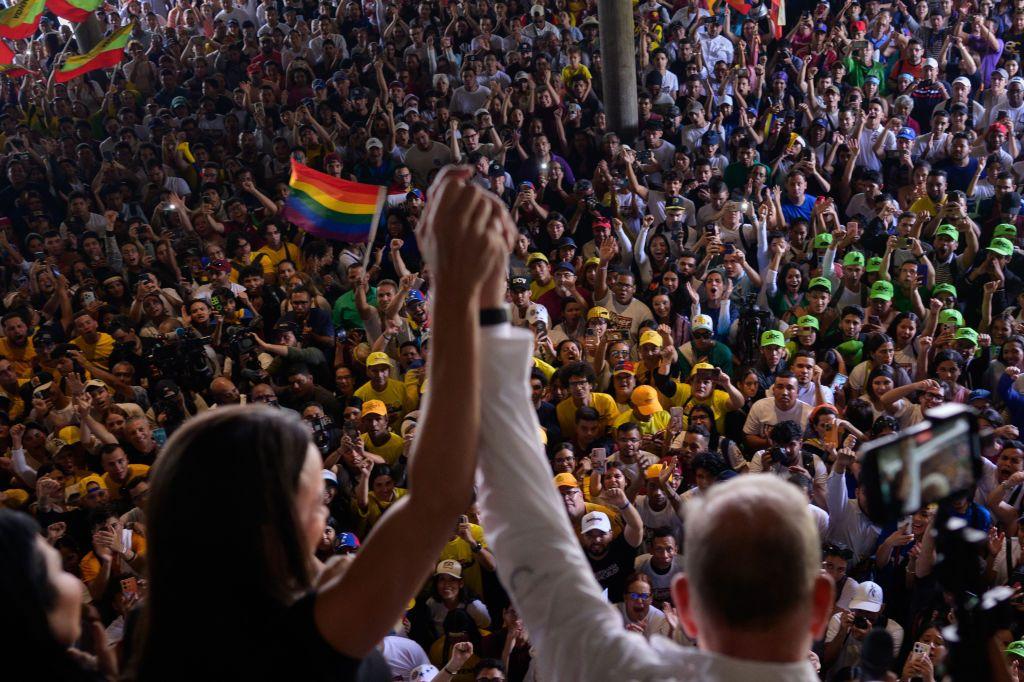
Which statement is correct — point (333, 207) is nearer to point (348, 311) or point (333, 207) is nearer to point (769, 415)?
point (348, 311)

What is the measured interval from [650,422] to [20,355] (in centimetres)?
525

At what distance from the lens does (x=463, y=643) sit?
16.2ft

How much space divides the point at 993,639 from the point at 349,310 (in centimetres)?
725

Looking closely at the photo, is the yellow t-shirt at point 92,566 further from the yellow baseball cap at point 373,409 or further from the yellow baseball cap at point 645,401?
the yellow baseball cap at point 645,401

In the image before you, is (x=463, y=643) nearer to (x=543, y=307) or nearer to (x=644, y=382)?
(x=644, y=382)

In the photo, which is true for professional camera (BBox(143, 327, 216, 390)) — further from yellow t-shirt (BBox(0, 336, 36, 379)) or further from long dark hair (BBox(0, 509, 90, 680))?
long dark hair (BBox(0, 509, 90, 680))

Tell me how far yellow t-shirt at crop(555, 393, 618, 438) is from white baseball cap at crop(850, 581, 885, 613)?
7.27 ft

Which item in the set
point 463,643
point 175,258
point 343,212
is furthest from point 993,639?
point 175,258

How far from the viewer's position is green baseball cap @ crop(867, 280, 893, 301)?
768 centimetres

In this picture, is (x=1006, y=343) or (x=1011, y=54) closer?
(x=1006, y=343)

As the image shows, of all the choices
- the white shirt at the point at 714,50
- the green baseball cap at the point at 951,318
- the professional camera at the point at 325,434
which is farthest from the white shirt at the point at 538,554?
the white shirt at the point at 714,50

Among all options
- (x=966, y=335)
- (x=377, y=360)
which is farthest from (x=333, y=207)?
(x=966, y=335)

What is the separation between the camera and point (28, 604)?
1.15m

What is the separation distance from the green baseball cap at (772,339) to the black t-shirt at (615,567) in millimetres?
2233
